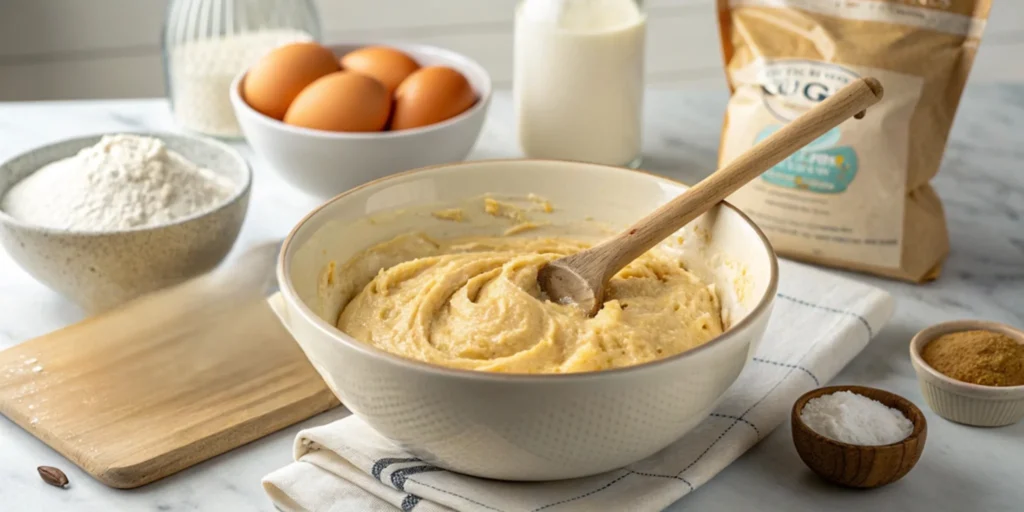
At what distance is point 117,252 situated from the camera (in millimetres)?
1520

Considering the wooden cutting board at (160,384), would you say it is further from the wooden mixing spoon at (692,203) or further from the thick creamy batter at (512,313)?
the wooden mixing spoon at (692,203)

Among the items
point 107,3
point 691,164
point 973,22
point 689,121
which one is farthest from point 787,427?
point 107,3

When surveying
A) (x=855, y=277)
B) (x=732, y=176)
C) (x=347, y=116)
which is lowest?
(x=855, y=277)

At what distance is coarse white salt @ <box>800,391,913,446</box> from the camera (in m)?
1.18

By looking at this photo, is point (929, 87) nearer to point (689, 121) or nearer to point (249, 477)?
point (689, 121)

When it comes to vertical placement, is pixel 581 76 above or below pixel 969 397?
above

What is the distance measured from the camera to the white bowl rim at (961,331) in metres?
1.28

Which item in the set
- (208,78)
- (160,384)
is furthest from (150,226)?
(208,78)

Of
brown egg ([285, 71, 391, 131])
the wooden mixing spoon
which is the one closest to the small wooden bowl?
the wooden mixing spoon

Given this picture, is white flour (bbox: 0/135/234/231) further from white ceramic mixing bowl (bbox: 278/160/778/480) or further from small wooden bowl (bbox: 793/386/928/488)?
small wooden bowl (bbox: 793/386/928/488)

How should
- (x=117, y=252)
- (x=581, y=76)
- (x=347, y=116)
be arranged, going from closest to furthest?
(x=117, y=252), (x=347, y=116), (x=581, y=76)

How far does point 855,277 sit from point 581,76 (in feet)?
1.91

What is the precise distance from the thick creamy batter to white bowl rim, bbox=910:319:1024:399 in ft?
0.83

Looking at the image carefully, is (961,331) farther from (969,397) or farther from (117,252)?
(117,252)
